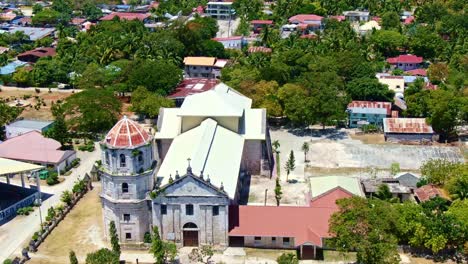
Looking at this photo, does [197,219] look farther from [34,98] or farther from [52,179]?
[34,98]

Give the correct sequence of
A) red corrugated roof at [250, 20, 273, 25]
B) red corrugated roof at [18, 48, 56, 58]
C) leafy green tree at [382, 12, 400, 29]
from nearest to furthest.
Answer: red corrugated roof at [18, 48, 56, 58] < leafy green tree at [382, 12, 400, 29] < red corrugated roof at [250, 20, 273, 25]

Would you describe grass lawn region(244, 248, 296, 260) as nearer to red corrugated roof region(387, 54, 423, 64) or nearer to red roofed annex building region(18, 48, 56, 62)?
red corrugated roof region(387, 54, 423, 64)

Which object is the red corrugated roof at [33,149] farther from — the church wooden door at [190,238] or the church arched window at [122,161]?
the church wooden door at [190,238]

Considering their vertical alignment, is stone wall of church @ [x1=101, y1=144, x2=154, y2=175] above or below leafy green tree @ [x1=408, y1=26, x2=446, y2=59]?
above

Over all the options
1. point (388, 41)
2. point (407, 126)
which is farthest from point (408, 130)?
point (388, 41)

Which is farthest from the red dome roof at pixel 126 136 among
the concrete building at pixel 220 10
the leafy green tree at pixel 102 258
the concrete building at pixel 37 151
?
the concrete building at pixel 220 10

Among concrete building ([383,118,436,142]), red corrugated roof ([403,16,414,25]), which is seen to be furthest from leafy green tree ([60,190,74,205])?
red corrugated roof ([403,16,414,25])
